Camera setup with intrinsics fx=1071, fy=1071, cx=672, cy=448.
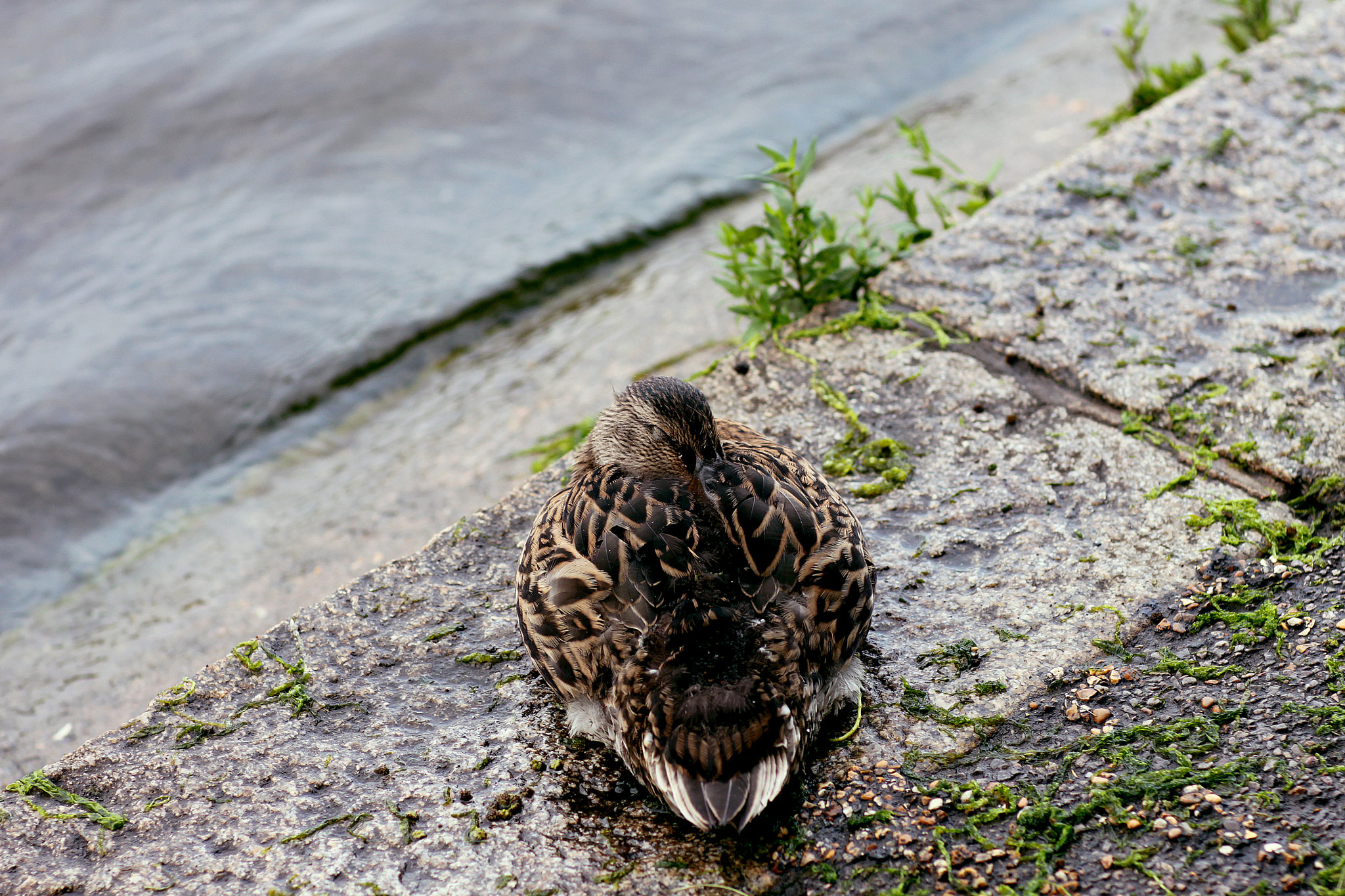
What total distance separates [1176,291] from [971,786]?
2592 millimetres

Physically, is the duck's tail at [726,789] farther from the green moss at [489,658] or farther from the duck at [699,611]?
the green moss at [489,658]

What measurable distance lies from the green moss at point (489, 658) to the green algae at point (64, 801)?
1.03 meters

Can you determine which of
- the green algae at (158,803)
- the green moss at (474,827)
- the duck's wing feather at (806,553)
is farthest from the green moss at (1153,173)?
the green algae at (158,803)

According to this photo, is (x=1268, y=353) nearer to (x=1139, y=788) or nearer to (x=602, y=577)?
(x=1139, y=788)

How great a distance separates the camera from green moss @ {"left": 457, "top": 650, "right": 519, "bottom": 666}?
11.2 ft

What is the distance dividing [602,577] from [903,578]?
1121 mm

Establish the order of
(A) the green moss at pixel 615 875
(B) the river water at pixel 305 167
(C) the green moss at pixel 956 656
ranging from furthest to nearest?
(B) the river water at pixel 305 167, (C) the green moss at pixel 956 656, (A) the green moss at pixel 615 875

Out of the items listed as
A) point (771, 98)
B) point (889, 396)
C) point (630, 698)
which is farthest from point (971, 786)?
point (771, 98)

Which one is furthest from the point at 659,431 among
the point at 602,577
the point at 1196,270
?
the point at 1196,270

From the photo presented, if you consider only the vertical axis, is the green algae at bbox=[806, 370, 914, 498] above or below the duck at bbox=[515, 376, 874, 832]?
below

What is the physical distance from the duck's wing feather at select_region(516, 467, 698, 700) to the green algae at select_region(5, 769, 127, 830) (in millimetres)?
1209

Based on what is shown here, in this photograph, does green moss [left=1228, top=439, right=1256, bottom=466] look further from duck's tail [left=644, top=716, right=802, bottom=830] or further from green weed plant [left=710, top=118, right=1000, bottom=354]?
duck's tail [left=644, top=716, right=802, bottom=830]

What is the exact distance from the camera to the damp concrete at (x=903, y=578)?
2789 millimetres


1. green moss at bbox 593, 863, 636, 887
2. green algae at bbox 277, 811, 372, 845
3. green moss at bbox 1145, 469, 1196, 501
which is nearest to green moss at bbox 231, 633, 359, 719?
green algae at bbox 277, 811, 372, 845
